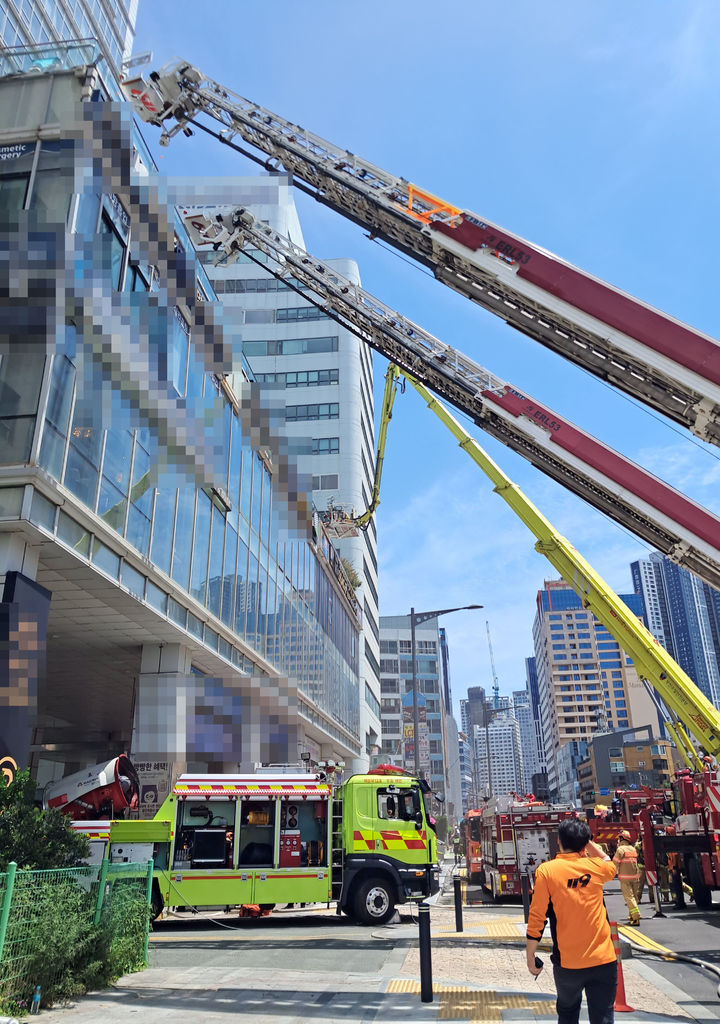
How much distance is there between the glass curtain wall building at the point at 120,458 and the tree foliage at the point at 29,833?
2.80 meters

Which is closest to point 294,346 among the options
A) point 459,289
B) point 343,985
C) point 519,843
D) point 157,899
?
point 519,843

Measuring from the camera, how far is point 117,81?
1780 centimetres

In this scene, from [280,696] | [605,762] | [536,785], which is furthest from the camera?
[605,762]

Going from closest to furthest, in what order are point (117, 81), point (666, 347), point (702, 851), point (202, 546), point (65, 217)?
point (666, 347) → point (65, 217) → point (702, 851) → point (117, 81) → point (202, 546)

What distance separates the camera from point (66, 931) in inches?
308

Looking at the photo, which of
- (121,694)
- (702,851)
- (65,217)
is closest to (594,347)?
(65,217)

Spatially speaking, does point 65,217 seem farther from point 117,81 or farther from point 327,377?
point 327,377

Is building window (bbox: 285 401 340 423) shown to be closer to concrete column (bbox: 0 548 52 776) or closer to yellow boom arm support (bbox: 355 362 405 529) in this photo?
yellow boom arm support (bbox: 355 362 405 529)

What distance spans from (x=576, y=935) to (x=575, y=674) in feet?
611

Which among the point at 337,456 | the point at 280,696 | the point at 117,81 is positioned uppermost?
the point at 337,456

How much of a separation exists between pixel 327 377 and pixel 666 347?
58.5 metres

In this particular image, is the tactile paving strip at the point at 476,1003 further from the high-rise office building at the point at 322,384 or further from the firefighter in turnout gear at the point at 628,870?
the high-rise office building at the point at 322,384

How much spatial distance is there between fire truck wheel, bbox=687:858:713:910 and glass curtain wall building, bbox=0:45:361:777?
11966 mm

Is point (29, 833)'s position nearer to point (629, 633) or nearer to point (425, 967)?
point (425, 967)
